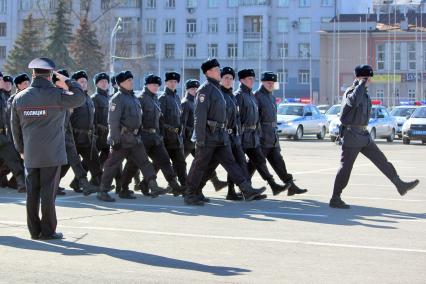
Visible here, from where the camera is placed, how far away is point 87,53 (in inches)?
3095

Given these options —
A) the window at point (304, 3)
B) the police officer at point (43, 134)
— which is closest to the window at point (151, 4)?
the window at point (304, 3)

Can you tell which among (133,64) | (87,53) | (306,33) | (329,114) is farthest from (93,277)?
(306,33)

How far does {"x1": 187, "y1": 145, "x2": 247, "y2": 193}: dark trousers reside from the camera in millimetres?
13602

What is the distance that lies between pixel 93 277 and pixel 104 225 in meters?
3.41

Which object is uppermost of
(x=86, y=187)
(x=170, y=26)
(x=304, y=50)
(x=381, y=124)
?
(x=170, y=26)

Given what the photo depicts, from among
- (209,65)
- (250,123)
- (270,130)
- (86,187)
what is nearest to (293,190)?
(270,130)

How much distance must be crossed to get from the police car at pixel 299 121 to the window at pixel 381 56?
159 feet

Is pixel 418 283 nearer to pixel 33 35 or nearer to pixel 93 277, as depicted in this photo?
pixel 93 277

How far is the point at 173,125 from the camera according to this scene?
15312 millimetres

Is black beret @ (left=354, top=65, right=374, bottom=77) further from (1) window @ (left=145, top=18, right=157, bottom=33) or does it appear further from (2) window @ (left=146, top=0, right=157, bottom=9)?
(2) window @ (left=146, top=0, right=157, bottom=9)

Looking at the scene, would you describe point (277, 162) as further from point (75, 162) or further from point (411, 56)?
point (411, 56)

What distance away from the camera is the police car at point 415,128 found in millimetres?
37906

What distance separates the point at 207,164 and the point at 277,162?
1.62 m

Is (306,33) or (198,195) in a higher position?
(306,33)
